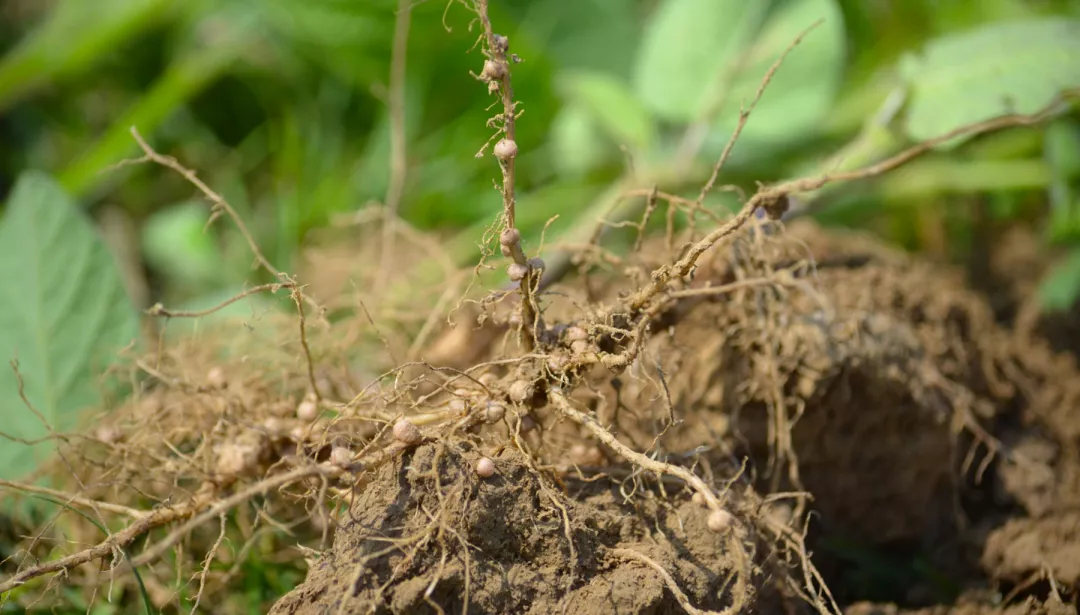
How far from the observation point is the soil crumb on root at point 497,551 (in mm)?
677

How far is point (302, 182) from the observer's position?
1.70 m

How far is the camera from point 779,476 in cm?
92

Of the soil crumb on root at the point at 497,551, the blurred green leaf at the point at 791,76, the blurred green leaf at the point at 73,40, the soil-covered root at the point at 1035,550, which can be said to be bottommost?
the soil-covered root at the point at 1035,550

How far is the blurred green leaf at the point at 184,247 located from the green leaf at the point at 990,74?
122 cm

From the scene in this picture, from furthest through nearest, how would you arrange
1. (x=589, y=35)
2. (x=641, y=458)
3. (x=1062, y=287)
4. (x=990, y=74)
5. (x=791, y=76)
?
(x=589, y=35) < (x=791, y=76) < (x=1062, y=287) < (x=990, y=74) < (x=641, y=458)

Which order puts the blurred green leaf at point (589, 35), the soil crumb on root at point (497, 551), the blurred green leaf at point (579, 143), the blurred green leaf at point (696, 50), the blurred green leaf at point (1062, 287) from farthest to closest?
the blurred green leaf at point (589, 35) → the blurred green leaf at point (579, 143) → the blurred green leaf at point (696, 50) → the blurred green leaf at point (1062, 287) → the soil crumb on root at point (497, 551)

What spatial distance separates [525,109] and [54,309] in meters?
0.82

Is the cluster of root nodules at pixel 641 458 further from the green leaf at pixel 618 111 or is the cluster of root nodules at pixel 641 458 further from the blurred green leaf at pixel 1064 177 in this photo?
the green leaf at pixel 618 111

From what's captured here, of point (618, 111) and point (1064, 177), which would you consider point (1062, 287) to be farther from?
point (618, 111)

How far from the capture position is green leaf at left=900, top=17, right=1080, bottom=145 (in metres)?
1.06

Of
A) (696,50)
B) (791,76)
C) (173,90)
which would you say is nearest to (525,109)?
(696,50)

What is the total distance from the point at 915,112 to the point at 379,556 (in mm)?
903

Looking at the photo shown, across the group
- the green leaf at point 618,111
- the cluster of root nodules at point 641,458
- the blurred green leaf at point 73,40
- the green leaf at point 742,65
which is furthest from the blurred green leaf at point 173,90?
the green leaf at point 742,65

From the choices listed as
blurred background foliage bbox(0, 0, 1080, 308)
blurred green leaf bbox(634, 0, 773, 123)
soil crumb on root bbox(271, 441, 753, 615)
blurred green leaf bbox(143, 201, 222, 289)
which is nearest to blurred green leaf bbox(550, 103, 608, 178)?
blurred background foliage bbox(0, 0, 1080, 308)
